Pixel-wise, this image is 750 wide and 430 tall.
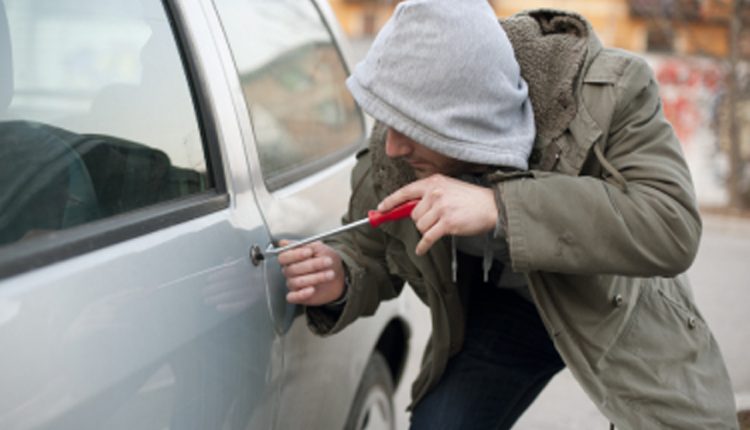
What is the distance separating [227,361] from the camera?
172 centimetres

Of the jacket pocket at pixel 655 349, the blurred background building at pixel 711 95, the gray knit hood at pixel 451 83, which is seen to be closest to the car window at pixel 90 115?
the gray knit hood at pixel 451 83

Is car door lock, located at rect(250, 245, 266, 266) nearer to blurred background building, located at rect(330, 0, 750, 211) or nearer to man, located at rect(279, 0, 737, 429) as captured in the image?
man, located at rect(279, 0, 737, 429)

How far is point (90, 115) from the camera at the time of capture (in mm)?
1715

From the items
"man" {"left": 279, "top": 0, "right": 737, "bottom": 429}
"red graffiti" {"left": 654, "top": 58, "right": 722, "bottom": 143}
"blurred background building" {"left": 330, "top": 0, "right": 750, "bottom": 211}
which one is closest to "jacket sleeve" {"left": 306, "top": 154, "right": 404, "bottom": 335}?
"man" {"left": 279, "top": 0, "right": 737, "bottom": 429}

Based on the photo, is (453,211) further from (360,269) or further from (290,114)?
(290,114)

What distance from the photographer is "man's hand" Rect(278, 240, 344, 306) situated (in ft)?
6.52

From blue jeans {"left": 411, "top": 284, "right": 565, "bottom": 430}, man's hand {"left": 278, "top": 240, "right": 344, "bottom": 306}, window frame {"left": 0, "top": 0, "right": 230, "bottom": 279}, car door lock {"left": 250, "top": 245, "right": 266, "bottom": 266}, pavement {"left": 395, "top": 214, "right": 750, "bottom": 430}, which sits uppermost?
window frame {"left": 0, "top": 0, "right": 230, "bottom": 279}

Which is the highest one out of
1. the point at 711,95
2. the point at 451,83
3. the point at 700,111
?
the point at 451,83

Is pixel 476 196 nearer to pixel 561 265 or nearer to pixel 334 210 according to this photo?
pixel 561 265

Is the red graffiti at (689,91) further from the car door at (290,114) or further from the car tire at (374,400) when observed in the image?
the car tire at (374,400)

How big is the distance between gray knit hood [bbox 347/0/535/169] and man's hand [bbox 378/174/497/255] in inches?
2.5

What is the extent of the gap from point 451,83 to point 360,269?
1.88ft

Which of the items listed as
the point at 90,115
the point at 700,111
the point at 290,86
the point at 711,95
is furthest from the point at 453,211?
the point at 700,111

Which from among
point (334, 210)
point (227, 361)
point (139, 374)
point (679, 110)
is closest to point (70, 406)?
point (139, 374)
